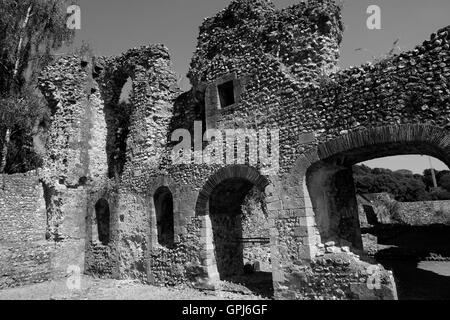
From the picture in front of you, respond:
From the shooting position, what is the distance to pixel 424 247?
13.9 meters

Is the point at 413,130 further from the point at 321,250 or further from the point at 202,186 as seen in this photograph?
the point at 202,186

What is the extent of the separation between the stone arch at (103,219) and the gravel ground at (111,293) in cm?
188

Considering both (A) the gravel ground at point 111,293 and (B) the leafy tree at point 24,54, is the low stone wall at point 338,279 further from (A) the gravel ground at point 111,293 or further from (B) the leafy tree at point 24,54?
(B) the leafy tree at point 24,54

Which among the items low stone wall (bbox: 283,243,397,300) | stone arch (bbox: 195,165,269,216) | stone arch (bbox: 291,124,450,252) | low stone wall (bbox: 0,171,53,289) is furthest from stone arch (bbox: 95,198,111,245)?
stone arch (bbox: 291,124,450,252)

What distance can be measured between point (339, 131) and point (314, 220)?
2.06 meters

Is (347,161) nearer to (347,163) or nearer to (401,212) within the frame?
(347,163)

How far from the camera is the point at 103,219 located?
507 inches

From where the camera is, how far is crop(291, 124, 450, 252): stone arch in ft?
20.9

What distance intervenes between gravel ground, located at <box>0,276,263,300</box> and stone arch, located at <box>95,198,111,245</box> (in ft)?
6.18

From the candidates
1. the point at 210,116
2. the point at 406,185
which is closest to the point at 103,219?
the point at 210,116

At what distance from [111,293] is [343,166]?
699 centimetres

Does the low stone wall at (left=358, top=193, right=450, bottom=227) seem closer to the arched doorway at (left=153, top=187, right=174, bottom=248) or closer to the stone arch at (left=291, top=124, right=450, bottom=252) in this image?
the stone arch at (left=291, top=124, right=450, bottom=252)

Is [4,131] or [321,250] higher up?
[4,131]
